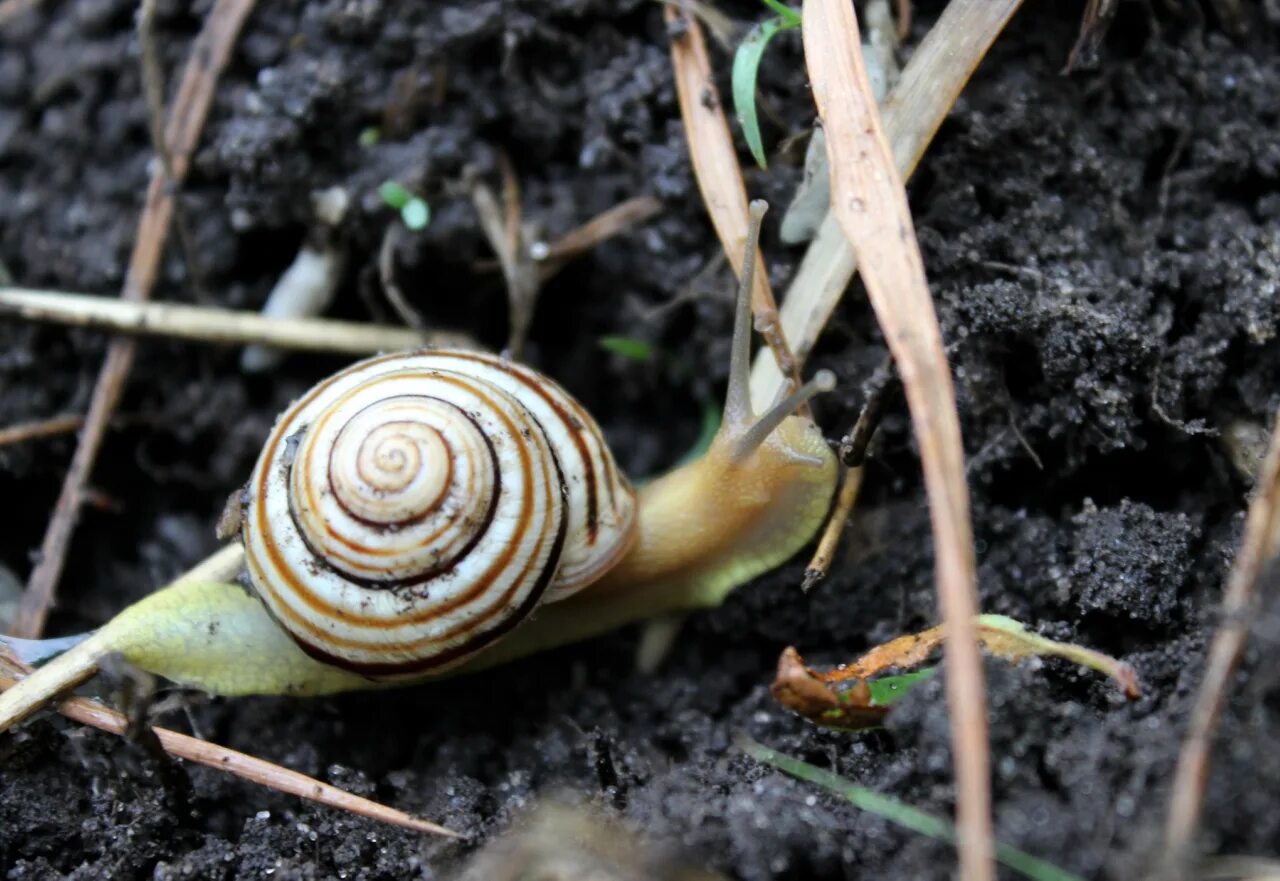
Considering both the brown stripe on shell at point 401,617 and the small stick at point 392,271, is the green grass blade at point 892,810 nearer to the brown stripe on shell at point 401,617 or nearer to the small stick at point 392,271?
the brown stripe on shell at point 401,617

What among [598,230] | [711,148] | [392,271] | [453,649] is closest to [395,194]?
[392,271]

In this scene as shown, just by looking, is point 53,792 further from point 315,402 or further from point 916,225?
point 916,225

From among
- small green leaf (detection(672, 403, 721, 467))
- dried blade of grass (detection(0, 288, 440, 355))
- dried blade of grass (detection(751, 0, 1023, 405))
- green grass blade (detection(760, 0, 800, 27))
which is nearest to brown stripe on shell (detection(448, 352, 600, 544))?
small green leaf (detection(672, 403, 721, 467))

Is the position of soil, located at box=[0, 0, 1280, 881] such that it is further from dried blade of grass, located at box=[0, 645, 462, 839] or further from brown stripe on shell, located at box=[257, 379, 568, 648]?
brown stripe on shell, located at box=[257, 379, 568, 648]

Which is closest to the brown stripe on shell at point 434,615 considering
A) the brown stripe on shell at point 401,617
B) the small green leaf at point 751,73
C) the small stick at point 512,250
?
the brown stripe on shell at point 401,617

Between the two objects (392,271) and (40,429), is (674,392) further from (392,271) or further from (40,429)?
(40,429)

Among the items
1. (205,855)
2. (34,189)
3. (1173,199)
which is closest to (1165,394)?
(1173,199)
